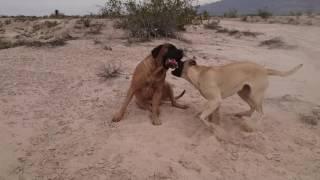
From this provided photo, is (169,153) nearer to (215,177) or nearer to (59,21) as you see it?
(215,177)

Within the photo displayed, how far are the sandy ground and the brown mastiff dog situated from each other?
16 centimetres

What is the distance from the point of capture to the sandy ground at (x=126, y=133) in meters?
5.32

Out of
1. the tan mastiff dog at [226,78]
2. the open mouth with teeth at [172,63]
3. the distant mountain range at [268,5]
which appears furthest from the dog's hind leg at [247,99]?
the distant mountain range at [268,5]

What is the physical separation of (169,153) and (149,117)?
1020mm

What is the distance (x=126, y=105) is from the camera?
6.39 m

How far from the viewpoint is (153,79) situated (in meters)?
6.31

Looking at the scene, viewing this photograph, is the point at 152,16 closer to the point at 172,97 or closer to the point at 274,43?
the point at 274,43

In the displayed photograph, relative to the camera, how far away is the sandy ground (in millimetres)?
5324

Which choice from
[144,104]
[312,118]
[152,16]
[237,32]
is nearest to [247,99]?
[312,118]

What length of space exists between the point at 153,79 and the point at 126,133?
87 centimetres

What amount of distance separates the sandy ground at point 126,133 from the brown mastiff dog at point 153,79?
16 centimetres

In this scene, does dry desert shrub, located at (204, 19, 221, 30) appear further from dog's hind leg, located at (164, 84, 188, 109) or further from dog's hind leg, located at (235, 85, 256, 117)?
dog's hind leg, located at (235, 85, 256, 117)

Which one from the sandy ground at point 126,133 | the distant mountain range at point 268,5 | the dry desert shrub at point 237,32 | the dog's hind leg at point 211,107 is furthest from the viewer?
the distant mountain range at point 268,5

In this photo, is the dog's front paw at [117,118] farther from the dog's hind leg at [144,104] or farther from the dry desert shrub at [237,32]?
the dry desert shrub at [237,32]
